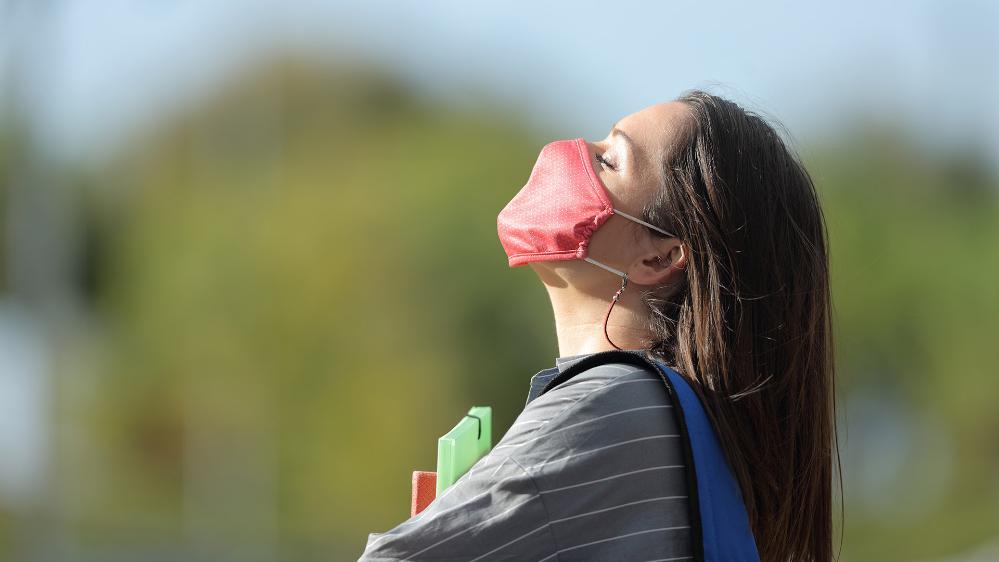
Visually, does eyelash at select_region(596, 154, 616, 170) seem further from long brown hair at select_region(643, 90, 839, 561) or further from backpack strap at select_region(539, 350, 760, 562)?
backpack strap at select_region(539, 350, 760, 562)

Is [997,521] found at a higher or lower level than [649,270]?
lower

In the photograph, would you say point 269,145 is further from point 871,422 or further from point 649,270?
point 649,270

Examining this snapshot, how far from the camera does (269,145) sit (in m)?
15.7

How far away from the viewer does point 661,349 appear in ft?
6.00

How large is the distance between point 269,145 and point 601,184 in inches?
566

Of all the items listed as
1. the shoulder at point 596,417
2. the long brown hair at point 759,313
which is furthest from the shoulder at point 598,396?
the long brown hair at point 759,313

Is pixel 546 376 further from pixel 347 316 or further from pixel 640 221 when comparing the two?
pixel 347 316

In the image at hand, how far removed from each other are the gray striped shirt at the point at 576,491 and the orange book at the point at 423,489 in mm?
269

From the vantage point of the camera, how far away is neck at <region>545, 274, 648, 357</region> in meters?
1.87

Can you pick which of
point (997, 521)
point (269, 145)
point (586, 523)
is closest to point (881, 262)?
point (997, 521)

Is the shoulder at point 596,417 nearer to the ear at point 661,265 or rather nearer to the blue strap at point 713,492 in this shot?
the blue strap at point 713,492

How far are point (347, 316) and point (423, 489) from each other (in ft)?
40.1

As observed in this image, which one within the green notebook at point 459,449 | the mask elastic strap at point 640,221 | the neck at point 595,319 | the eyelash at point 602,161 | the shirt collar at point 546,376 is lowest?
the green notebook at point 459,449

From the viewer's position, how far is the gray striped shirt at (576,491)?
1.47 metres
